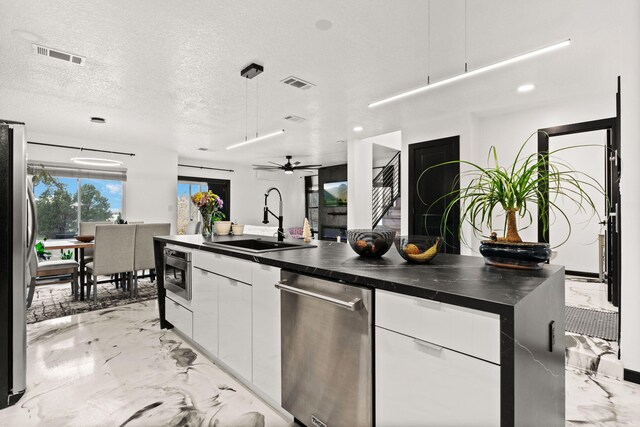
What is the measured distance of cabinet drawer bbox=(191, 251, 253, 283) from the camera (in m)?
1.94

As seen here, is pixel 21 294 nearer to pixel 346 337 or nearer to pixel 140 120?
pixel 346 337

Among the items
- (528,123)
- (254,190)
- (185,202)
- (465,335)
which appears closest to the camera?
(465,335)

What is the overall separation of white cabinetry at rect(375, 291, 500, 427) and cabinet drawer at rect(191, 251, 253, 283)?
38.0 inches

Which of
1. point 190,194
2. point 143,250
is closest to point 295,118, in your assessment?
point 143,250

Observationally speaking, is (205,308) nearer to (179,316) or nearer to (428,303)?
(179,316)

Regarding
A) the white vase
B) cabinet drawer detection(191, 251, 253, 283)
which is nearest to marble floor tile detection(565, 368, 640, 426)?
cabinet drawer detection(191, 251, 253, 283)

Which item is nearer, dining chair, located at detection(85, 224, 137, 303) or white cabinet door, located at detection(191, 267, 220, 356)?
white cabinet door, located at detection(191, 267, 220, 356)

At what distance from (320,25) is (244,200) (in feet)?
25.3

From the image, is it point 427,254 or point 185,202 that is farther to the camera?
point 185,202

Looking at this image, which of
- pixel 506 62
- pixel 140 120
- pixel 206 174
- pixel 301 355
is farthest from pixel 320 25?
pixel 206 174

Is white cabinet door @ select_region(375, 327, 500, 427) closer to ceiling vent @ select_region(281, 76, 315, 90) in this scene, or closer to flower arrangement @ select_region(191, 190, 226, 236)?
flower arrangement @ select_region(191, 190, 226, 236)

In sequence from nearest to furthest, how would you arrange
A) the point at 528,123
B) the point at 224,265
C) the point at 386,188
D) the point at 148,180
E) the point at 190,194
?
1. the point at 224,265
2. the point at 528,123
3. the point at 148,180
4. the point at 386,188
5. the point at 190,194

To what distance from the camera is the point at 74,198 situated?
6238mm

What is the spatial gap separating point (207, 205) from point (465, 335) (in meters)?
2.70
